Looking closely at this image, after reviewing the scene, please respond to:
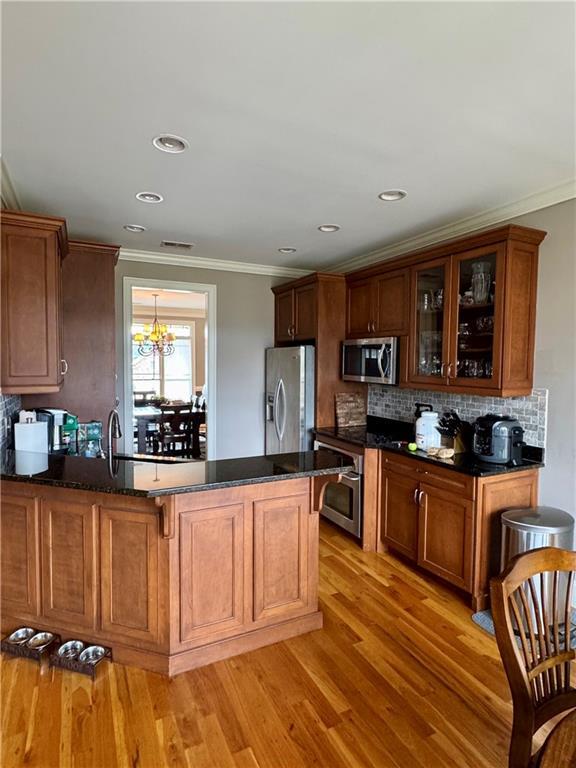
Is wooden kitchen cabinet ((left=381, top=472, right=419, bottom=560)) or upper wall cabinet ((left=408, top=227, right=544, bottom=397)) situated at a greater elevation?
upper wall cabinet ((left=408, top=227, right=544, bottom=397))

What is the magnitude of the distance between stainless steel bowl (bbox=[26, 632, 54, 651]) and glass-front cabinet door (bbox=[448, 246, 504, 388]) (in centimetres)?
286

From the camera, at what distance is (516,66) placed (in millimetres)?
1558

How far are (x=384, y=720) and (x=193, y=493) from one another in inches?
50.6

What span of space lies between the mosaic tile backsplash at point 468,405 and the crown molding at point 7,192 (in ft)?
10.6

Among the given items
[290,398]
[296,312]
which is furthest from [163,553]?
[296,312]

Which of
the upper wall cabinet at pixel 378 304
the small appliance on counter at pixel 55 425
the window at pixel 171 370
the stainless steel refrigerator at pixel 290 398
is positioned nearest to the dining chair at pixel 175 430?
the stainless steel refrigerator at pixel 290 398

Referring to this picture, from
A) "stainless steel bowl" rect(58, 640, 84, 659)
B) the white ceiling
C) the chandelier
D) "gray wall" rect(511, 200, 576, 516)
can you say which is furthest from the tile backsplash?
the chandelier

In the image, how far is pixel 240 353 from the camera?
4.75 meters

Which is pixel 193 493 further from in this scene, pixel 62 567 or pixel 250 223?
pixel 250 223

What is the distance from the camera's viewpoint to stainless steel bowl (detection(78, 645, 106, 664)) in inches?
83.3

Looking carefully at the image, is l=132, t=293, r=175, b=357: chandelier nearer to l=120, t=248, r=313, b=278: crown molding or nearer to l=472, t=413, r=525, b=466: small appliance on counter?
l=120, t=248, r=313, b=278: crown molding

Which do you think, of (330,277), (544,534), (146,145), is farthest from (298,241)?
(544,534)

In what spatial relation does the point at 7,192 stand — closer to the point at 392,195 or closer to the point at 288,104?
the point at 288,104

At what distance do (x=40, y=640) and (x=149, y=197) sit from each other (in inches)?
103
